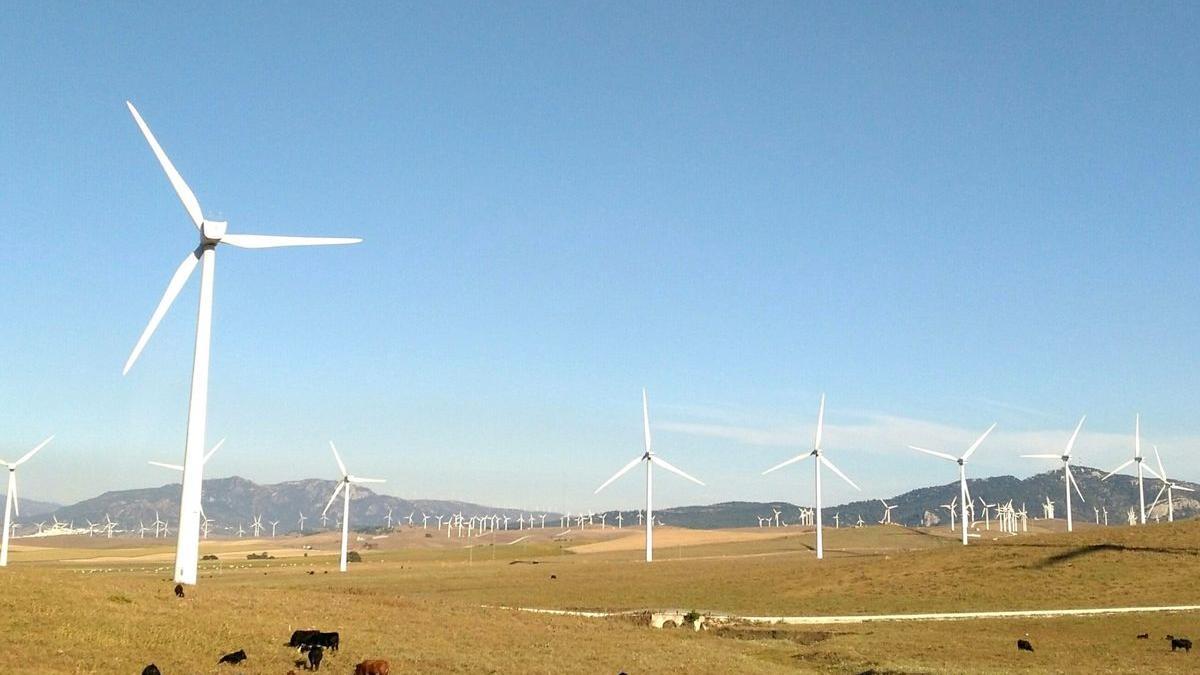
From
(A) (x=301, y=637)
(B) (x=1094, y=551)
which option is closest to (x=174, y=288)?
(A) (x=301, y=637)

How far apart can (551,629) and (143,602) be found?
21062 mm

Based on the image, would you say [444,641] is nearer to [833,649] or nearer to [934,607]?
[833,649]

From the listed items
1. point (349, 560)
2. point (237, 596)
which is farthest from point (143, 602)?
point (349, 560)

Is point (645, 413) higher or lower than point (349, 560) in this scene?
higher

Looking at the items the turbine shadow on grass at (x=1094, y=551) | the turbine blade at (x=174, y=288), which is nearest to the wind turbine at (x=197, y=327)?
the turbine blade at (x=174, y=288)

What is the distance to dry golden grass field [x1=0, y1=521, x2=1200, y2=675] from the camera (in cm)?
3791

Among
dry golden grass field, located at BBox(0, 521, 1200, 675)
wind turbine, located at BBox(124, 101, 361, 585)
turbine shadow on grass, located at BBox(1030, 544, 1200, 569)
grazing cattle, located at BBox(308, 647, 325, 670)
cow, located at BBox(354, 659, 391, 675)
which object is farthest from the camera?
turbine shadow on grass, located at BBox(1030, 544, 1200, 569)

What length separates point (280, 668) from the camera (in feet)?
119

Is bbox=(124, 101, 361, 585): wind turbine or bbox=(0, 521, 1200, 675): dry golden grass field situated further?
bbox=(124, 101, 361, 585): wind turbine

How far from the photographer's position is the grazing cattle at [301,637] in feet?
131

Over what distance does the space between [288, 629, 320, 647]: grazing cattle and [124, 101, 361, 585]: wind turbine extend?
956 centimetres

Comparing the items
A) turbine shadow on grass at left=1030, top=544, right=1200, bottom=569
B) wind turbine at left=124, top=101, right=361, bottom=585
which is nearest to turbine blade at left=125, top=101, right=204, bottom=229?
wind turbine at left=124, top=101, right=361, bottom=585

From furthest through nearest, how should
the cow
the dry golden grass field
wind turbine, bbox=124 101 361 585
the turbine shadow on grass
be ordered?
the turbine shadow on grass < wind turbine, bbox=124 101 361 585 < the dry golden grass field < the cow

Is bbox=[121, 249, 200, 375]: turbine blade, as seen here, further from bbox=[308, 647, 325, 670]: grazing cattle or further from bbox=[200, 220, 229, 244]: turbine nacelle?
bbox=[308, 647, 325, 670]: grazing cattle
